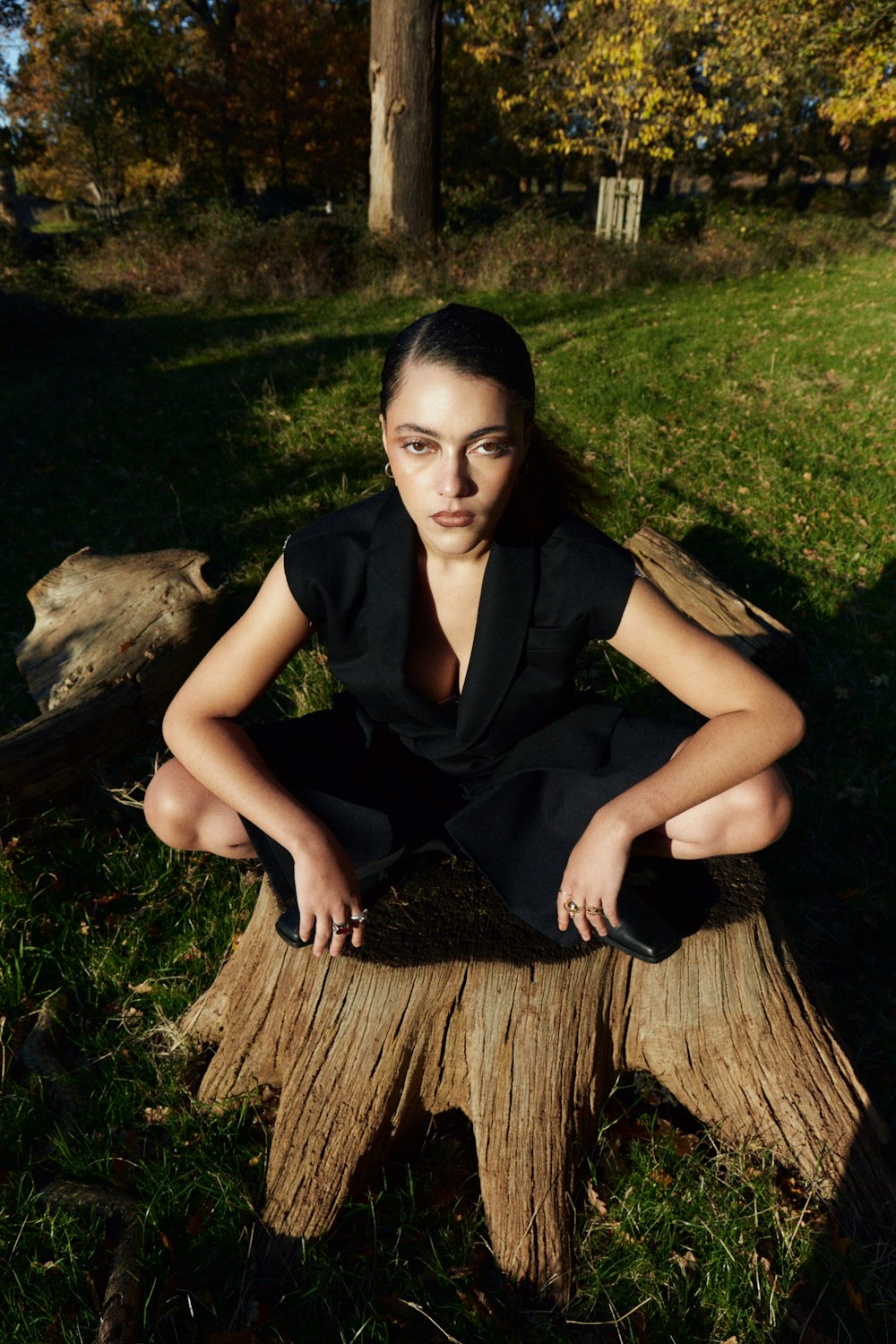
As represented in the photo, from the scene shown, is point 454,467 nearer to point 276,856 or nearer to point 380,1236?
point 276,856

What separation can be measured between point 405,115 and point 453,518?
1576 centimetres

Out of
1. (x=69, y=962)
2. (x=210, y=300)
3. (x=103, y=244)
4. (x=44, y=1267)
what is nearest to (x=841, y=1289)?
(x=44, y=1267)

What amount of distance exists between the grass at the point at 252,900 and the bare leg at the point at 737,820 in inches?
37.6

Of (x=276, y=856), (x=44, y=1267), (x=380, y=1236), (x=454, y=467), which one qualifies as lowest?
(x=380, y=1236)

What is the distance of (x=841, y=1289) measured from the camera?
2180 mm

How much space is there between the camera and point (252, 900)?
10.8ft

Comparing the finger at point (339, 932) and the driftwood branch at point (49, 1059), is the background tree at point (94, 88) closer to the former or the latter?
the driftwood branch at point (49, 1059)

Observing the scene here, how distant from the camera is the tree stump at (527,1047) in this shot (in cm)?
226

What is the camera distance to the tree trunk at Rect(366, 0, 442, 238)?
14062mm

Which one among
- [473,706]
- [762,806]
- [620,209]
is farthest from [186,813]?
[620,209]

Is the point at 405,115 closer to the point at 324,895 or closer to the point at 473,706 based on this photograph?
the point at 473,706

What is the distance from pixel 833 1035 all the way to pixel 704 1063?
16.0 inches

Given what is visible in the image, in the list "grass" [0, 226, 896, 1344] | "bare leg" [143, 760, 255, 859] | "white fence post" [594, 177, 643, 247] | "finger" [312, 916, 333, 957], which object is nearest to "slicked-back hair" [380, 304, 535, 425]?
"bare leg" [143, 760, 255, 859]

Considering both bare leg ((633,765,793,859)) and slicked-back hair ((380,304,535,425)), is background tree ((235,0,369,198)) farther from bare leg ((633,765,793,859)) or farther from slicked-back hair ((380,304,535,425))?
bare leg ((633,765,793,859))
